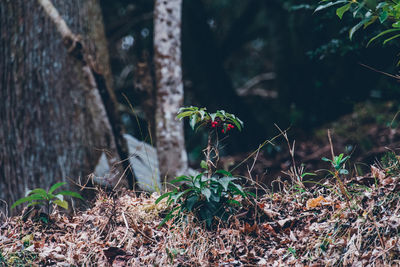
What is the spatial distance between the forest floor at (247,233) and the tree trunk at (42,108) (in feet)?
6.13

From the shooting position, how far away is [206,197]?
8.23 feet

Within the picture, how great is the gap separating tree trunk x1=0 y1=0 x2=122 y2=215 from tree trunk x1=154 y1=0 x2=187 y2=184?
2.94 ft

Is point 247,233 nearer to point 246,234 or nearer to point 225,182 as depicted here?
point 246,234

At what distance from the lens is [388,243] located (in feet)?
7.06

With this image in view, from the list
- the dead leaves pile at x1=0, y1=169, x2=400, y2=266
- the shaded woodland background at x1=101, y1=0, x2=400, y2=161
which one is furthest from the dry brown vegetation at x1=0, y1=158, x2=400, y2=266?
the shaded woodland background at x1=101, y1=0, x2=400, y2=161

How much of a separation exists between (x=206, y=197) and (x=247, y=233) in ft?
1.31

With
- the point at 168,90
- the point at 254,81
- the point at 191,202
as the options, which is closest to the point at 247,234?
the point at 191,202

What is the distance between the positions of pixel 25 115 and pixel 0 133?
43 cm

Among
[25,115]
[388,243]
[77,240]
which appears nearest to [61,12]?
[25,115]

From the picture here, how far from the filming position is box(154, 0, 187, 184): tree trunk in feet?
13.9

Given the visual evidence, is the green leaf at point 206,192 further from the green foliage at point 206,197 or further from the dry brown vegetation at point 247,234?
the dry brown vegetation at point 247,234

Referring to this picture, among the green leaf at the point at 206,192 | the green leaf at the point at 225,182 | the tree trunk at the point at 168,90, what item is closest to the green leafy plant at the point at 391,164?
the green leaf at the point at 225,182

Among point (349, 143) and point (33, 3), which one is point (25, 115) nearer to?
point (33, 3)

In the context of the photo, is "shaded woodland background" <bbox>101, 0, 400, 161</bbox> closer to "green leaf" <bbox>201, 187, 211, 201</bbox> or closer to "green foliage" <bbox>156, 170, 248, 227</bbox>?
"green foliage" <bbox>156, 170, 248, 227</bbox>
